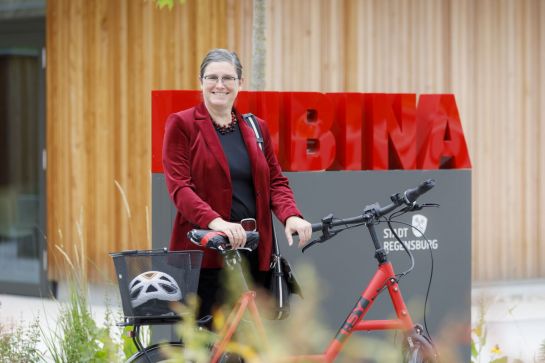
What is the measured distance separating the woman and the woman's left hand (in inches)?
2.3

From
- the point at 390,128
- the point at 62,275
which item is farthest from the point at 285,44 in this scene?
the point at 390,128

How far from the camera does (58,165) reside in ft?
34.4

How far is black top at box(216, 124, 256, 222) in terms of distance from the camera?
14.9ft

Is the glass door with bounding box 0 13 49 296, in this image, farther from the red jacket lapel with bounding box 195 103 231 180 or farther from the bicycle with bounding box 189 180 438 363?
the bicycle with bounding box 189 180 438 363

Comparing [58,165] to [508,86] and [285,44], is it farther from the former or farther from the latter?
[508,86]

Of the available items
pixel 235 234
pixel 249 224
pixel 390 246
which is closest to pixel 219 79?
pixel 249 224

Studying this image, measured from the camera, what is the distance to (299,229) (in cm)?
425

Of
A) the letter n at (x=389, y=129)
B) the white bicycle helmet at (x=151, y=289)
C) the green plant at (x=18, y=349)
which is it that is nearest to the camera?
the white bicycle helmet at (x=151, y=289)

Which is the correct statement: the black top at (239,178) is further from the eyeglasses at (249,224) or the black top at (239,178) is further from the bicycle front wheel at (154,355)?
the bicycle front wheel at (154,355)

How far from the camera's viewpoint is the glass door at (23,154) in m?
10.6

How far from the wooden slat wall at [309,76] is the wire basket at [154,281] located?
5863 mm

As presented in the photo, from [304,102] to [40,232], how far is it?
517cm

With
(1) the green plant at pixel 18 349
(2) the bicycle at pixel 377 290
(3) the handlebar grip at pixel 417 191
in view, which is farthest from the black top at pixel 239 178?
(1) the green plant at pixel 18 349

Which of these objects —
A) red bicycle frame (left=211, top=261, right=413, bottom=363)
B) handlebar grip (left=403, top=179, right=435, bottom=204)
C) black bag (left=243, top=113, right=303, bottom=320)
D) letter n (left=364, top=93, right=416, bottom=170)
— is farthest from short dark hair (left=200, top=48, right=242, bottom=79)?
letter n (left=364, top=93, right=416, bottom=170)
